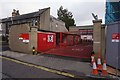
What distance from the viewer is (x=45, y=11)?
40.4 m

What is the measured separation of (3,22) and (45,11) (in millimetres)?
17562

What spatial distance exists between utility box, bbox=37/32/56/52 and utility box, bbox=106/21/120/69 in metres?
10.9

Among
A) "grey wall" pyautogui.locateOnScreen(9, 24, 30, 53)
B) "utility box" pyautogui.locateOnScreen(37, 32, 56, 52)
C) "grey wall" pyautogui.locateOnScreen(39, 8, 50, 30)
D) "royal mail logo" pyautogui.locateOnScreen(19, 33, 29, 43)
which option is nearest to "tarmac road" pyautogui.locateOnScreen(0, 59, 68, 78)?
"grey wall" pyautogui.locateOnScreen(9, 24, 30, 53)

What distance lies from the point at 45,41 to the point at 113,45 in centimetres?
1249

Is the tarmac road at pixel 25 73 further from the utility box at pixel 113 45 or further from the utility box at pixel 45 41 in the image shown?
the utility box at pixel 45 41

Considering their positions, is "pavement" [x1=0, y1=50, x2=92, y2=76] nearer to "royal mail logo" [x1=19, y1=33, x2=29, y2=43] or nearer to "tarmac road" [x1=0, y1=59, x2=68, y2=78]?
"tarmac road" [x1=0, y1=59, x2=68, y2=78]

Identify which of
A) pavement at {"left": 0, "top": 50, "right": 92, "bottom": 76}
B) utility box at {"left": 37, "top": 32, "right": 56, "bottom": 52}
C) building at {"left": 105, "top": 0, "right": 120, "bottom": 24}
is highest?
building at {"left": 105, "top": 0, "right": 120, "bottom": 24}

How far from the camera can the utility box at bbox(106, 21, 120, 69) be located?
35.4ft

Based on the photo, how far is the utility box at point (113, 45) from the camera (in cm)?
1078

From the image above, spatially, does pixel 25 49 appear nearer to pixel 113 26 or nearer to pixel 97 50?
pixel 97 50

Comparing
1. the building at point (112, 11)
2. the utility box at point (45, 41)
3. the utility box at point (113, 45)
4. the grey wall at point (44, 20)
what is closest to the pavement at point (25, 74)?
the utility box at point (113, 45)

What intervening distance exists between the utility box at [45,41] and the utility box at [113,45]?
1088cm

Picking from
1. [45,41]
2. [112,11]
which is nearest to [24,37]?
[45,41]

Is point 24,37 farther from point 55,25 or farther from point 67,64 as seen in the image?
point 55,25
